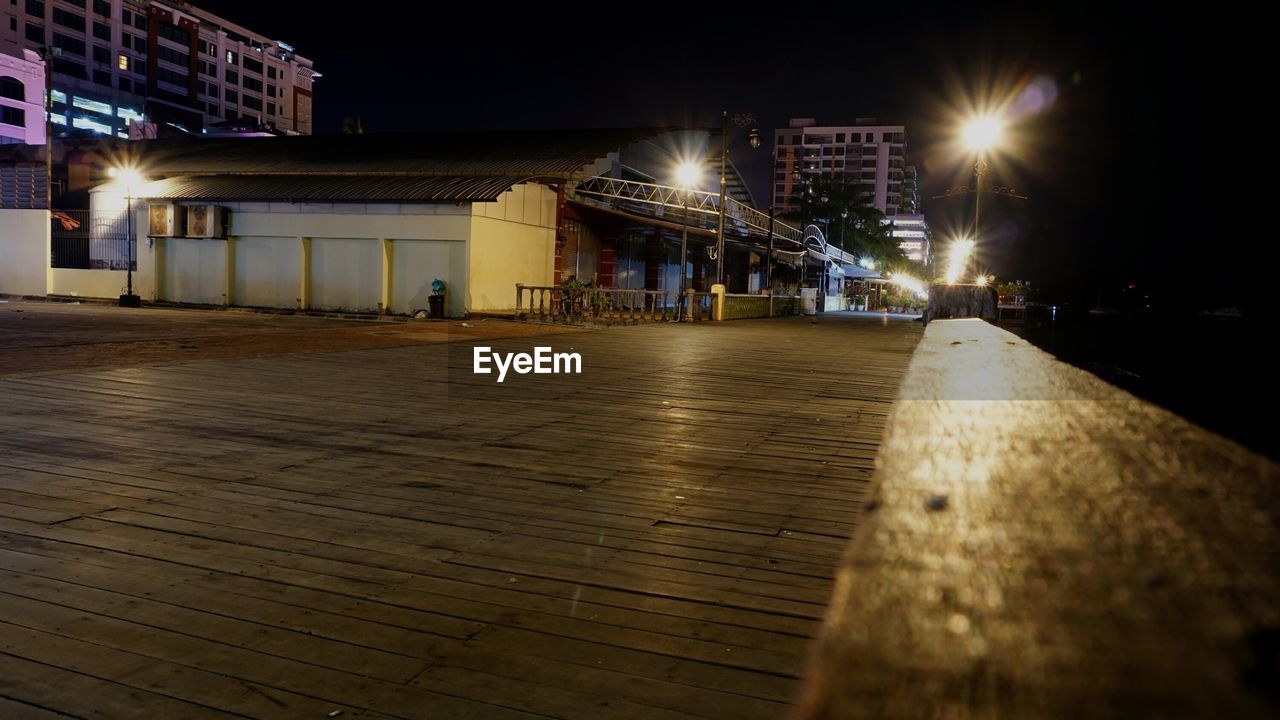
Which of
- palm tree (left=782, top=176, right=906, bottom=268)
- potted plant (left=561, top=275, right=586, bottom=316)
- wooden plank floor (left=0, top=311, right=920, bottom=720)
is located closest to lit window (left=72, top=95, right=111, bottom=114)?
palm tree (left=782, top=176, right=906, bottom=268)

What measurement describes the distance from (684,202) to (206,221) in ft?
51.6

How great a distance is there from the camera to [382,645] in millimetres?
2727

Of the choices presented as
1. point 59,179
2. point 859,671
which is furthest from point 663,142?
point 859,671

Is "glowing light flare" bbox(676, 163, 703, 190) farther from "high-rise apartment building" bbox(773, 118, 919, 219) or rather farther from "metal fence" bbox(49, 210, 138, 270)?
"high-rise apartment building" bbox(773, 118, 919, 219)

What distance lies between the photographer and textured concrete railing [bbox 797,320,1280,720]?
2.00ft

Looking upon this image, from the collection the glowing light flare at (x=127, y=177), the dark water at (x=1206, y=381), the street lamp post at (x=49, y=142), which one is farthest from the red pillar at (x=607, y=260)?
the street lamp post at (x=49, y=142)

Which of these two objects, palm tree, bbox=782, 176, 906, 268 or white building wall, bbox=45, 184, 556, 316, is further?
palm tree, bbox=782, 176, 906, 268

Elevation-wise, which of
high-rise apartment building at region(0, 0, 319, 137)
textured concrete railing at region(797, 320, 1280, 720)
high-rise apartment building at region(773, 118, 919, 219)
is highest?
high-rise apartment building at region(773, 118, 919, 219)

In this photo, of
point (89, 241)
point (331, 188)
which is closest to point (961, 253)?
point (331, 188)

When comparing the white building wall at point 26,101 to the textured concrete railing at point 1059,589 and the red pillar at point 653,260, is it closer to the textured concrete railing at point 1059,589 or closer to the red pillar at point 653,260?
the red pillar at point 653,260

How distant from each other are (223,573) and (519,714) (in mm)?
1672

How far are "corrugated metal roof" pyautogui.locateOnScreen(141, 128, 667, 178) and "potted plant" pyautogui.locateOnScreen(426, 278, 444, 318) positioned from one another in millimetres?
4015

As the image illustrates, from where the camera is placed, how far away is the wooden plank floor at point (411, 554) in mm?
2459

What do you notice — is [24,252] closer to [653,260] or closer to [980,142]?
[653,260]
